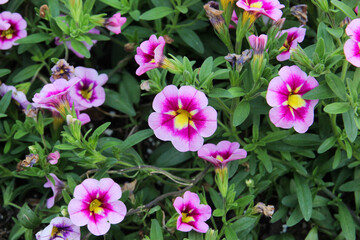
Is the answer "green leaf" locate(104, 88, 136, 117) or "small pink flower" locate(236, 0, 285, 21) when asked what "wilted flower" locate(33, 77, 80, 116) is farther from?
"small pink flower" locate(236, 0, 285, 21)

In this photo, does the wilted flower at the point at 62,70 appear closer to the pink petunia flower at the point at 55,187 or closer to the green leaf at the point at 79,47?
the green leaf at the point at 79,47

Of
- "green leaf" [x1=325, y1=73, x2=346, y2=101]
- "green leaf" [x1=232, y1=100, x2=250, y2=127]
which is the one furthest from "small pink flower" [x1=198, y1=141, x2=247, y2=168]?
"green leaf" [x1=325, y1=73, x2=346, y2=101]

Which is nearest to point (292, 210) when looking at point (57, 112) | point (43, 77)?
point (57, 112)

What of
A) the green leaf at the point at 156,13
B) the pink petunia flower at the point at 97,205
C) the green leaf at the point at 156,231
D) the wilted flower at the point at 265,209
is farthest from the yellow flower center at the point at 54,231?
the green leaf at the point at 156,13

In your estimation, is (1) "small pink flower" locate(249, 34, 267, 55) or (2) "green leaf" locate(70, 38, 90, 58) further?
(2) "green leaf" locate(70, 38, 90, 58)

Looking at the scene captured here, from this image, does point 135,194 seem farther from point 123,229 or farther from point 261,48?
point 261,48

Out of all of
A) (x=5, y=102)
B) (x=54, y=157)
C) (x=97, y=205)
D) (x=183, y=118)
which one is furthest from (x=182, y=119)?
(x=5, y=102)
